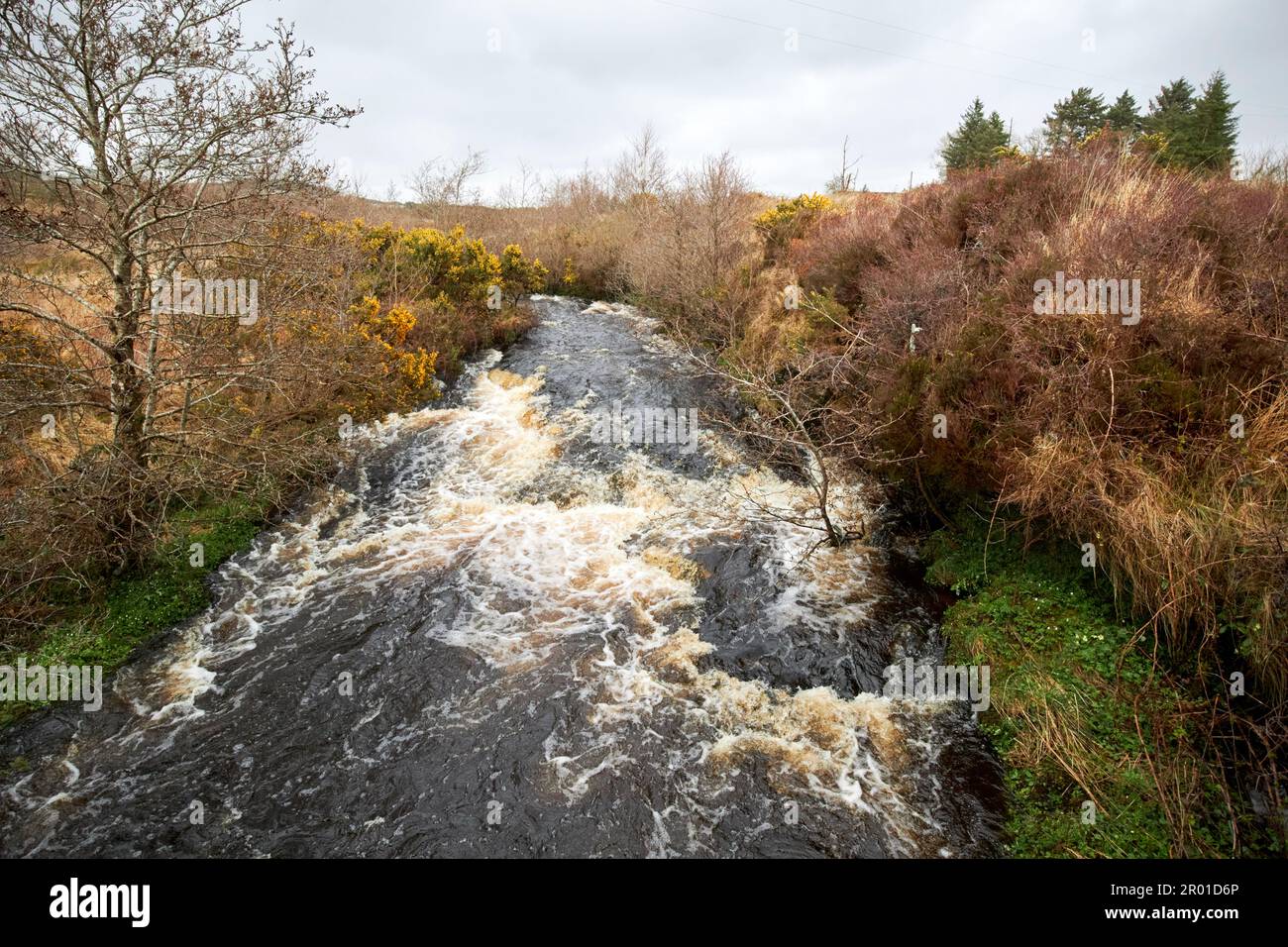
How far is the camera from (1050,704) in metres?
4.55

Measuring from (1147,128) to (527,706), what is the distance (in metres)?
30.4

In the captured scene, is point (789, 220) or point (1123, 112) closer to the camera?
point (789, 220)

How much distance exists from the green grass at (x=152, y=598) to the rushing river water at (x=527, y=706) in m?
0.23

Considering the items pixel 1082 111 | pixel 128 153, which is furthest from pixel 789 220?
pixel 1082 111

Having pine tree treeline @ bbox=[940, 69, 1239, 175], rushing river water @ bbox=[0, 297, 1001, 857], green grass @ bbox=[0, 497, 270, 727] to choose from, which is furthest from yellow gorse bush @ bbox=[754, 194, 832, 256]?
green grass @ bbox=[0, 497, 270, 727]

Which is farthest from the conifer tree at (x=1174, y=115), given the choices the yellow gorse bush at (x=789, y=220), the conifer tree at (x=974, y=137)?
the yellow gorse bush at (x=789, y=220)

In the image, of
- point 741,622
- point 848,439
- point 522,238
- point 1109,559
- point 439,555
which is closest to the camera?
point 1109,559

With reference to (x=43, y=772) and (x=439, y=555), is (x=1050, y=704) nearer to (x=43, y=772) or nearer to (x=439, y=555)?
(x=439, y=555)

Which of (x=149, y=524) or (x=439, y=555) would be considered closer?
(x=149, y=524)

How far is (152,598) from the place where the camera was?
6.15 meters

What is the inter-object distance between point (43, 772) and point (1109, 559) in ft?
28.9

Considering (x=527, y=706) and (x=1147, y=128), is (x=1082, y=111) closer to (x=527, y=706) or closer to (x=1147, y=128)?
(x=1147, y=128)
